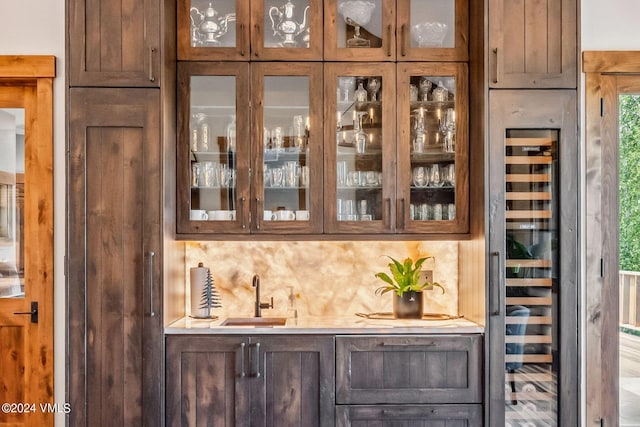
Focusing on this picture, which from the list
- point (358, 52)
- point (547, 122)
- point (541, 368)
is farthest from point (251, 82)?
point (541, 368)

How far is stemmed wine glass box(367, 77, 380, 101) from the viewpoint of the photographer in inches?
108

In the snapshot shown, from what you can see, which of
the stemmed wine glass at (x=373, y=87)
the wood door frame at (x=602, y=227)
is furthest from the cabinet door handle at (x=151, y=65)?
the wood door frame at (x=602, y=227)

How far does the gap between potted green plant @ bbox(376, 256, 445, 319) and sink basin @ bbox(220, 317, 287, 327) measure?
61 centimetres

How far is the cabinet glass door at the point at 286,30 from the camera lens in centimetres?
272

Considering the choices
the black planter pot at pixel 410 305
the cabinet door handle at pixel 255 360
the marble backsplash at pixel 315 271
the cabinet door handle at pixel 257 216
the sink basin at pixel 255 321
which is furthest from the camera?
the marble backsplash at pixel 315 271

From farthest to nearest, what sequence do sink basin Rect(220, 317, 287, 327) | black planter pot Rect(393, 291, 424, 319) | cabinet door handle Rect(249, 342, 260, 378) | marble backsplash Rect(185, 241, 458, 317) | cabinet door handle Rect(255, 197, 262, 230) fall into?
marble backsplash Rect(185, 241, 458, 317)
sink basin Rect(220, 317, 287, 327)
black planter pot Rect(393, 291, 424, 319)
cabinet door handle Rect(255, 197, 262, 230)
cabinet door handle Rect(249, 342, 260, 378)

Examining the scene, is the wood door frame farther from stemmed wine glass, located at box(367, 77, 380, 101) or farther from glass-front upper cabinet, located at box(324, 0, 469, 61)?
stemmed wine glass, located at box(367, 77, 380, 101)

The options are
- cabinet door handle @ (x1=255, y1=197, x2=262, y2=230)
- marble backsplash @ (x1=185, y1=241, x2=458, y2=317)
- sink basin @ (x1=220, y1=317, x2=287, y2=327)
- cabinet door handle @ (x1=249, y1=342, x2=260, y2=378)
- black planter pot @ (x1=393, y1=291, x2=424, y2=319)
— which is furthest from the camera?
marble backsplash @ (x1=185, y1=241, x2=458, y2=317)

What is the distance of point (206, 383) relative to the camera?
2529 mm

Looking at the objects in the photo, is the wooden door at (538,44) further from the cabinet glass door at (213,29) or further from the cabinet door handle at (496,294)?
the cabinet glass door at (213,29)

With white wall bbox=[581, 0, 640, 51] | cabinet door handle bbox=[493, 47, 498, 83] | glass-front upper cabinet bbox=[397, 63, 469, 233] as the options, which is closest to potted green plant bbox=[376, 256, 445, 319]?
A: glass-front upper cabinet bbox=[397, 63, 469, 233]

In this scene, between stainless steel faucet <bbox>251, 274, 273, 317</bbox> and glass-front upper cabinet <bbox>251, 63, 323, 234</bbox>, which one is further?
stainless steel faucet <bbox>251, 274, 273, 317</bbox>

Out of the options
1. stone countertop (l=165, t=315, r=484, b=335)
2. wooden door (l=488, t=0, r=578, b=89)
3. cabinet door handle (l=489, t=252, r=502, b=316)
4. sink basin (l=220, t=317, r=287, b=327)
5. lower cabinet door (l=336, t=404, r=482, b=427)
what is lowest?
lower cabinet door (l=336, t=404, r=482, b=427)

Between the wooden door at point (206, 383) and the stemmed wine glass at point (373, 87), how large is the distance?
4.58ft
